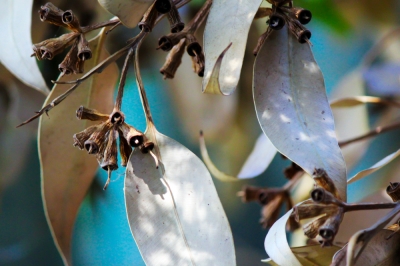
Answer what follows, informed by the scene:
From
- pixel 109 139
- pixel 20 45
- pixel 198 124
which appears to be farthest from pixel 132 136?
pixel 198 124

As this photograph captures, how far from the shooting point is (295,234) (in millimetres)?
816

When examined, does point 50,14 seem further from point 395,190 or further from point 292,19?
point 395,190

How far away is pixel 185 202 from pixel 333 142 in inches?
6.1

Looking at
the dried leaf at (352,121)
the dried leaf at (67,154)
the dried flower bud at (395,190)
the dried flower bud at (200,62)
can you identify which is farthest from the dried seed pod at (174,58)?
the dried leaf at (352,121)

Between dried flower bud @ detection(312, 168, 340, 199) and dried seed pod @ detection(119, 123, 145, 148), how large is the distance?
0.16 metres

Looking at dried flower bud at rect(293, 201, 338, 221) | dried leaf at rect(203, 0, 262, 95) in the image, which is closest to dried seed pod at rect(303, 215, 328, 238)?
dried flower bud at rect(293, 201, 338, 221)

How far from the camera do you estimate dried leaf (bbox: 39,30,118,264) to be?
24.0 inches

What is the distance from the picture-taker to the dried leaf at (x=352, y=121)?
0.85 metres

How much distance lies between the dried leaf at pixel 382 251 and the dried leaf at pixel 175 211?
12cm

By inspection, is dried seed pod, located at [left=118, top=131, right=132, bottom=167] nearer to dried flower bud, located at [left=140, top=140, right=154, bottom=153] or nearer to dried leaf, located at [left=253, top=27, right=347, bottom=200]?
dried flower bud, located at [left=140, top=140, right=154, bottom=153]

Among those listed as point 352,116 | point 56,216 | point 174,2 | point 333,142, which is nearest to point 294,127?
point 333,142

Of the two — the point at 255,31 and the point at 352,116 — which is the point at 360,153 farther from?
the point at 255,31

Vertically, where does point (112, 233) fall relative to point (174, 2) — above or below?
below

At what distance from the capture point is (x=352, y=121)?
0.90 meters
